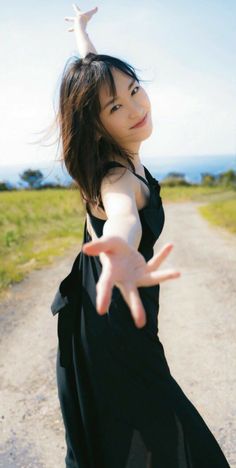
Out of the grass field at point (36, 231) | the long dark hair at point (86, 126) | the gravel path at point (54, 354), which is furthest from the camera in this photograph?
the grass field at point (36, 231)

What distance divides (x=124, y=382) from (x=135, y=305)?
83 centimetres

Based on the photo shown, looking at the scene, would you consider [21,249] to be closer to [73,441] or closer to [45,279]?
[45,279]

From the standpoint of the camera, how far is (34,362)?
4.49 meters

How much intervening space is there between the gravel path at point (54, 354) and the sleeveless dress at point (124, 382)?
1098 millimetres

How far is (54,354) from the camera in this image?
183 inches

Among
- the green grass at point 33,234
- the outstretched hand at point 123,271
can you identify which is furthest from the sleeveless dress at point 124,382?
the green grass at point 33,234

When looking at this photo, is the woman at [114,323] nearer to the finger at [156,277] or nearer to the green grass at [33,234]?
the finger at [156,277]

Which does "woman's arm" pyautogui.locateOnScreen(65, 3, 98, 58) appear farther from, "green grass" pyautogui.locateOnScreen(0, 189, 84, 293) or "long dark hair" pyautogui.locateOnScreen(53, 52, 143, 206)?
"green grass" pyautogui.locateOnScreen(0, 189, 84, 293)

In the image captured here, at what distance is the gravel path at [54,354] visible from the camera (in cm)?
334

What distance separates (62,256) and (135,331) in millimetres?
7685

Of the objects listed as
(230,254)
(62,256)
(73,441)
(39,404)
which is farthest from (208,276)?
(73,441)

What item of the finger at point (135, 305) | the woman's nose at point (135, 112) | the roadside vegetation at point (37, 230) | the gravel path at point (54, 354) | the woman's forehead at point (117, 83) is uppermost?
the woman's forehead at point (117, 83)

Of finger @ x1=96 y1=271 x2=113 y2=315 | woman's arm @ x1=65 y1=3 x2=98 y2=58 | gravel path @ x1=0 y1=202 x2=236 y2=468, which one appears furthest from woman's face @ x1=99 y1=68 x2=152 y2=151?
gravel path @ x1=0 y1=202 x2=236 y2=468

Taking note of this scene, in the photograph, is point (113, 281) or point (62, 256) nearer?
point (113, 281)
